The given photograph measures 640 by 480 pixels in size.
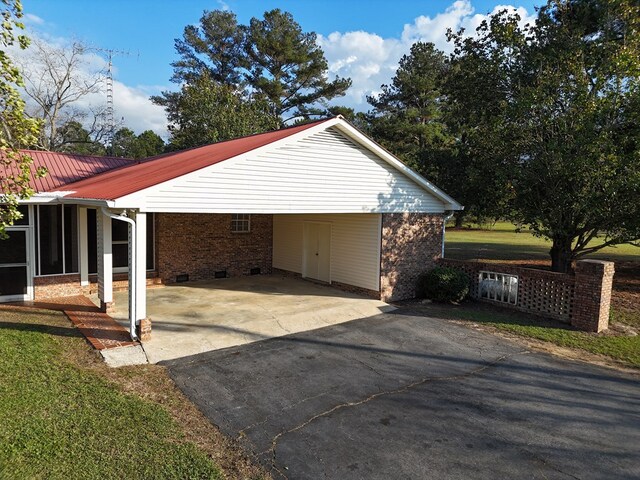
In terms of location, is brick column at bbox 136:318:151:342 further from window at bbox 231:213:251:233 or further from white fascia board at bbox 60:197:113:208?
window at bbox 231:213:251:233

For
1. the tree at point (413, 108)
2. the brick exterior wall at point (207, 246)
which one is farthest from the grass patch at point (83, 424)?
the tree at point (413, 108)

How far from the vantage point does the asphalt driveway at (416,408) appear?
4668mm

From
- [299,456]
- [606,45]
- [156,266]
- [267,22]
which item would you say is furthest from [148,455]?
[267,22]

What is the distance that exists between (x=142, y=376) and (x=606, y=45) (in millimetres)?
14445

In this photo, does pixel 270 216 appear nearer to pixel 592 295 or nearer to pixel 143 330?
pixel 143 330

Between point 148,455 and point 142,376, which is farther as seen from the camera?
point 142,376

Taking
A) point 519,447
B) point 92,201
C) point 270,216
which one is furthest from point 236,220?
point 519,447

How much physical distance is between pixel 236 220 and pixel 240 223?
0.24 m

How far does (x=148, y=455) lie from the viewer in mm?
4449

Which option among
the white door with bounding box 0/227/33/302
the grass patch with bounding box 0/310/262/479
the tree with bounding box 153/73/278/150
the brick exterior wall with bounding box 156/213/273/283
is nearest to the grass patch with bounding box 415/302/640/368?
the brick exterior wall with bounding box 156/213/273/283

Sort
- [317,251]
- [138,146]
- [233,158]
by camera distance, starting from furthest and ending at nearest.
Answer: [138,146]
[317,251]
[233,158]

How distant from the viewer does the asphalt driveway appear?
4.67 metres

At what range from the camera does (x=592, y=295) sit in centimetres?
987

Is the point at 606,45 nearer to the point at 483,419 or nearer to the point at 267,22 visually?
the point at 483,419
